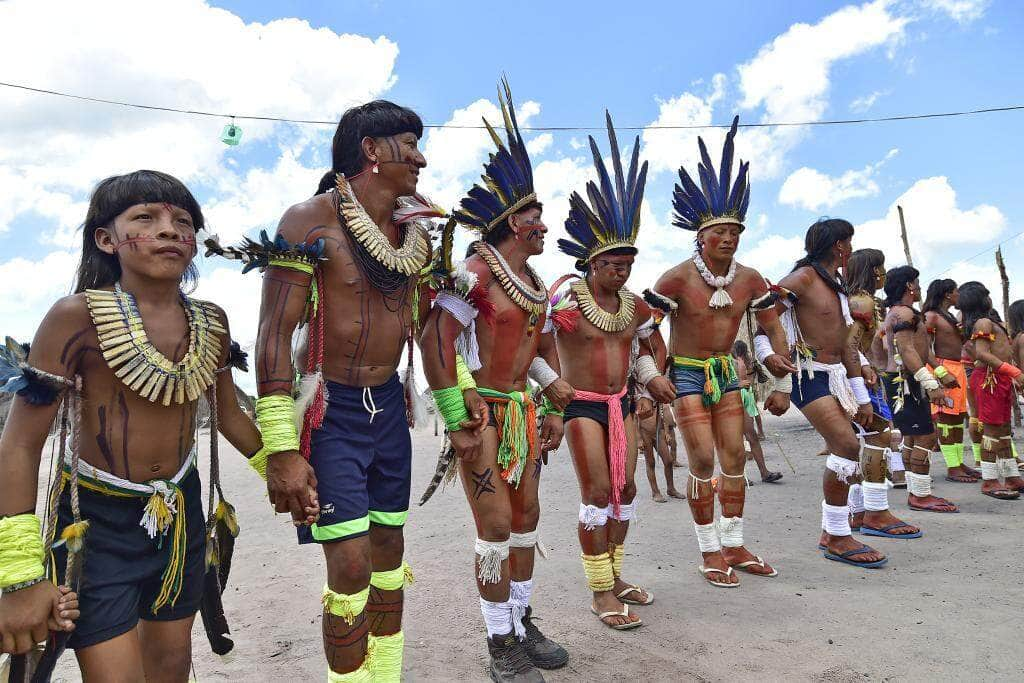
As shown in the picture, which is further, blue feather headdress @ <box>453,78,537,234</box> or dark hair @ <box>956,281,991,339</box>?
dark hair @ <box>956,281,991,339</box>

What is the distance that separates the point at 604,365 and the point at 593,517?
0.99 meters

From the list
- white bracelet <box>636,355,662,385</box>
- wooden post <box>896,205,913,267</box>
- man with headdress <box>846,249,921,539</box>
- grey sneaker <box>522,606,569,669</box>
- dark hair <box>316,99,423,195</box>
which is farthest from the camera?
wooden post <box>896,205,913,267</box>

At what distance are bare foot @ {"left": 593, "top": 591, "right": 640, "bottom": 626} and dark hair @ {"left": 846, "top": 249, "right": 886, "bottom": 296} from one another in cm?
369

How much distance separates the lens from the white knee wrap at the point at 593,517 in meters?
4.25

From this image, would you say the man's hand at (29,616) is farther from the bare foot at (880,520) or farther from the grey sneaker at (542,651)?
the bare foot at (880,520)

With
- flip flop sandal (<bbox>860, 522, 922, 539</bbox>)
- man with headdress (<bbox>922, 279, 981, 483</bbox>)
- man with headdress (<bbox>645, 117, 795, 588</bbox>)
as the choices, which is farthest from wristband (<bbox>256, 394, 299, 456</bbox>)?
man with headdress (<bbox>922, 279, 981, 483</bbox>)

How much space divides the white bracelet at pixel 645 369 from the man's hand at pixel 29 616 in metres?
3.69

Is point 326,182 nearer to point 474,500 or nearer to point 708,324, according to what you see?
point 474,500

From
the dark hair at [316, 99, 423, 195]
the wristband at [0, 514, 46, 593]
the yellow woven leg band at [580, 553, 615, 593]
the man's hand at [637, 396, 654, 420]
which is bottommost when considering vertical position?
the yellow woven leg band at [580, 553, 615, 593]

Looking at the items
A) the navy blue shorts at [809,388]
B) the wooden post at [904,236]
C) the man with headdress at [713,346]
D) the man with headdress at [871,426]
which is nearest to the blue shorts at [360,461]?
the man with headdress at [713,346]

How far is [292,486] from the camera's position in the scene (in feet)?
7.96

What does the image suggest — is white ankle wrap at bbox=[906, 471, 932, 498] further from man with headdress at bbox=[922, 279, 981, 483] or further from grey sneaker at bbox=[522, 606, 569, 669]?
grey sneaker at bbox=[522, 606, 569, 669]

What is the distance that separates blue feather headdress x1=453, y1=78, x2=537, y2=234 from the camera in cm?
385

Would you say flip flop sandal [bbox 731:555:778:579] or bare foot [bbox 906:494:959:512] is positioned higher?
bare foot [bbox 906:494:959:512]
